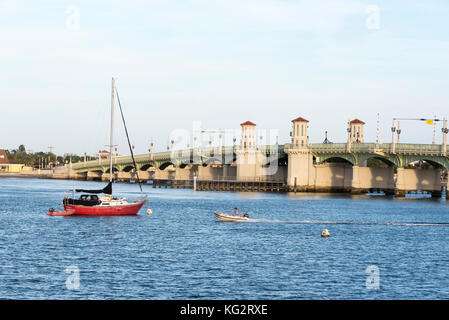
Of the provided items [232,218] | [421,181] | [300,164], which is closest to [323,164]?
[300,164]

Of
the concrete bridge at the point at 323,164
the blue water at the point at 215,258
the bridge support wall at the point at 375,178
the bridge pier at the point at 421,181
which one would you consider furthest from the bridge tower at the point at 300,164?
the blue water at the point at 215,258

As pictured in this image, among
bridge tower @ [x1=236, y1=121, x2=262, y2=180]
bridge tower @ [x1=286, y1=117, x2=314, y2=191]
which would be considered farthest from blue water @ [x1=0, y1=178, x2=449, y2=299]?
bridge tower @ [x1=236, y1=121, x2=262, y2=180]

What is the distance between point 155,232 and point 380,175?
108162 mm

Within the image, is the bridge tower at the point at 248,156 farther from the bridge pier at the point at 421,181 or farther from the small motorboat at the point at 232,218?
the small motorboat at the point at 232,218

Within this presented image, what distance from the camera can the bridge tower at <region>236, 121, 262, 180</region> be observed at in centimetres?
17188

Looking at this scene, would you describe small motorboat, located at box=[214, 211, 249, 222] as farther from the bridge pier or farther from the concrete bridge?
the bridge pier

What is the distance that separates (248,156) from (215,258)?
125m

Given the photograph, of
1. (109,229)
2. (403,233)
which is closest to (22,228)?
(109,229)

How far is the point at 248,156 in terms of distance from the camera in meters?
172

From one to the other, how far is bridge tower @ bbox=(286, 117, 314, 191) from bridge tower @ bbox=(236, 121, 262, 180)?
12.7 meters

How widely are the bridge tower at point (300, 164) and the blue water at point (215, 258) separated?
267 ft

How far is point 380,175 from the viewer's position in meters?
162

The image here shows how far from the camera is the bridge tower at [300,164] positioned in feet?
527
